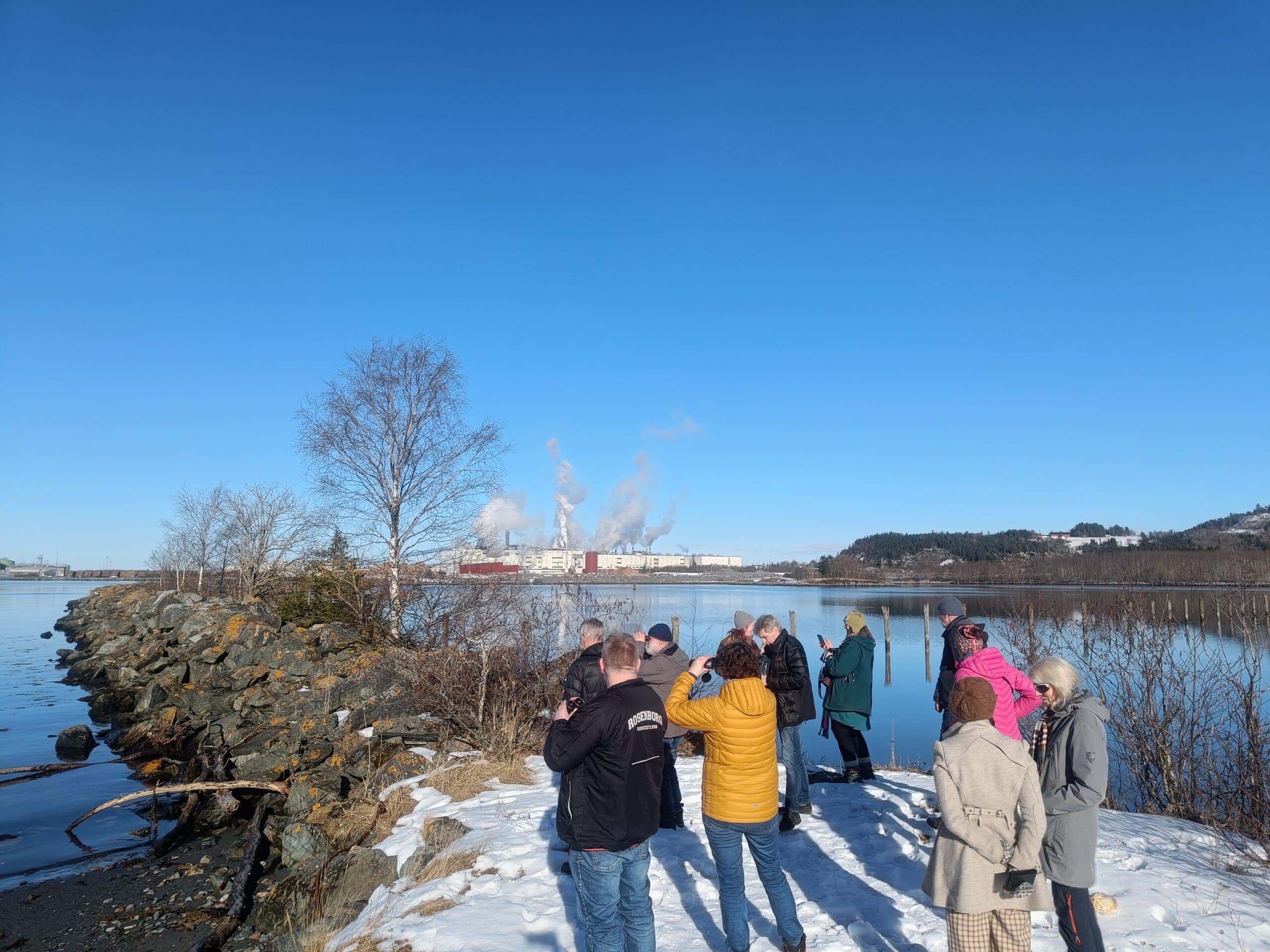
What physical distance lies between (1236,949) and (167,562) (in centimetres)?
5011

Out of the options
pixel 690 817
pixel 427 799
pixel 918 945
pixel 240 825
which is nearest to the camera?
pixel 918 945

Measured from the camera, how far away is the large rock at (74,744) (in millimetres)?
13054

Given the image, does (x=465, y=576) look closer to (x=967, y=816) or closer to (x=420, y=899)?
(x=420, y=899)

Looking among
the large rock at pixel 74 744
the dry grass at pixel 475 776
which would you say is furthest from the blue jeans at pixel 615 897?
the large rock at pixel 74 744

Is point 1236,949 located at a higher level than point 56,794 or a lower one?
higher

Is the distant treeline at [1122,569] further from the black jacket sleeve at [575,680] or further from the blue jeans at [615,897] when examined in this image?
the blue jeans at [615,897]

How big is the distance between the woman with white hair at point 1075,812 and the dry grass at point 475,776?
17.8 ft

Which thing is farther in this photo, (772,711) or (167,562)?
Result: (167,562)

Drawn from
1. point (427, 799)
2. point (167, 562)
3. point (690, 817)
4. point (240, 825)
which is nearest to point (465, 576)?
point (240, 825)

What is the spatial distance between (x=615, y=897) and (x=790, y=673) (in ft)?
9.02

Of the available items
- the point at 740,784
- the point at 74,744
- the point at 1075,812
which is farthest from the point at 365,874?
the point at 74,744

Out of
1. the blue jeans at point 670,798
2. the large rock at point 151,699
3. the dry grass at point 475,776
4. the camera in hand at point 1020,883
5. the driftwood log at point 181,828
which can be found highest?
the camera in hand at point 1020,883

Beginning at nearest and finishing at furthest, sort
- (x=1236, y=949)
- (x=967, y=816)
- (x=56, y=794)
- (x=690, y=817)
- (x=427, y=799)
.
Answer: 1. (x=967, y=816)
2. (x=1236, y=949)
3. (x=690, y=817)
4. (x=427, y=799)
5. (x=56, y=794)

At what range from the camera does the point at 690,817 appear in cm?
688
